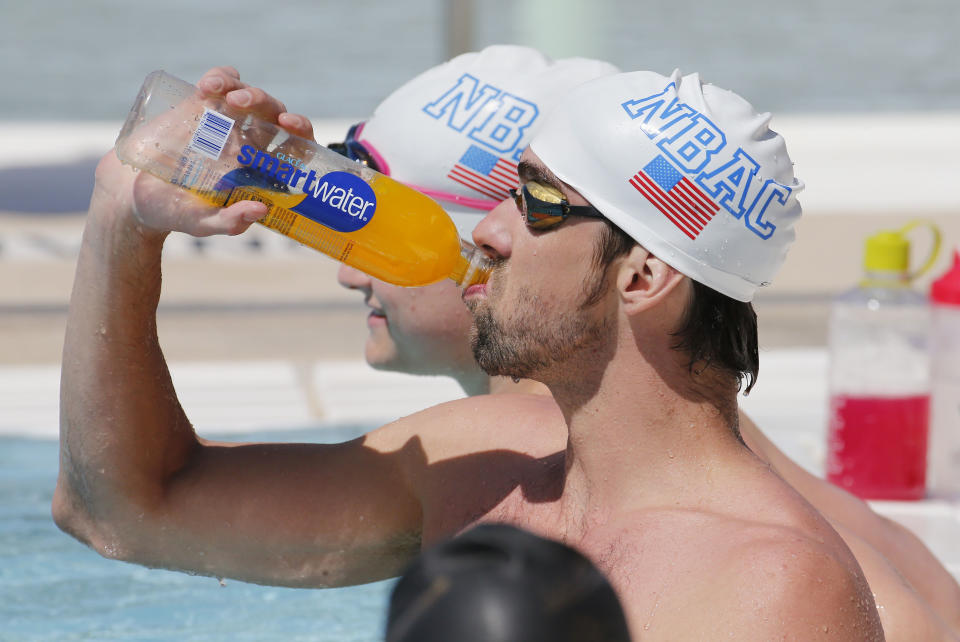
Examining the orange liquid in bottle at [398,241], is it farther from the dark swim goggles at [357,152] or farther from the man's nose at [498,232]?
the dark swim goggles at [357,152]

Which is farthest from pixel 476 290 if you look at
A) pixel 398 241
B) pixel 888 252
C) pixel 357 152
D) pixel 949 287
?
pixel 949 287

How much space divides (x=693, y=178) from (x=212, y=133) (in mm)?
820

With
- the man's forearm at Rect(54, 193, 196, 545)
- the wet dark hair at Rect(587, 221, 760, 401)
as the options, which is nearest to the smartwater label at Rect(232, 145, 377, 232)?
the man's forearm at Rect(54, 193, 196, 545)

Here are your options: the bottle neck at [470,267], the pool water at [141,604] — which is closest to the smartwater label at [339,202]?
the bottle neck at [470,267]

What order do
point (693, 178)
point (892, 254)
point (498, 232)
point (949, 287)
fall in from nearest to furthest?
point (693, 178) → point (498, 232) → point (892, 254) → point (949, 287)

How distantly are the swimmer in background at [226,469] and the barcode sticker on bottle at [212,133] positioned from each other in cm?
12

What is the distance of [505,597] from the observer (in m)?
1.00

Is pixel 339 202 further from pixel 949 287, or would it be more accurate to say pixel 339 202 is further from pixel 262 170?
pixel 949 287


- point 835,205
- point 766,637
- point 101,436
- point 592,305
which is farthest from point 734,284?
point 835,205

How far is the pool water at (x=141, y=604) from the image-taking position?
3.95m

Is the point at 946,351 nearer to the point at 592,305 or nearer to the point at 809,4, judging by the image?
the point at 592,305

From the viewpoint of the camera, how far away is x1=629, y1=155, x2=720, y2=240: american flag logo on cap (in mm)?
2221

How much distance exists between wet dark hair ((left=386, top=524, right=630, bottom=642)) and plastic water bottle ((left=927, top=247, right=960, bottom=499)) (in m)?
3.45

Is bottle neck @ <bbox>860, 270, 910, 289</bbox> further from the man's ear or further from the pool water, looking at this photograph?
the man's ear
